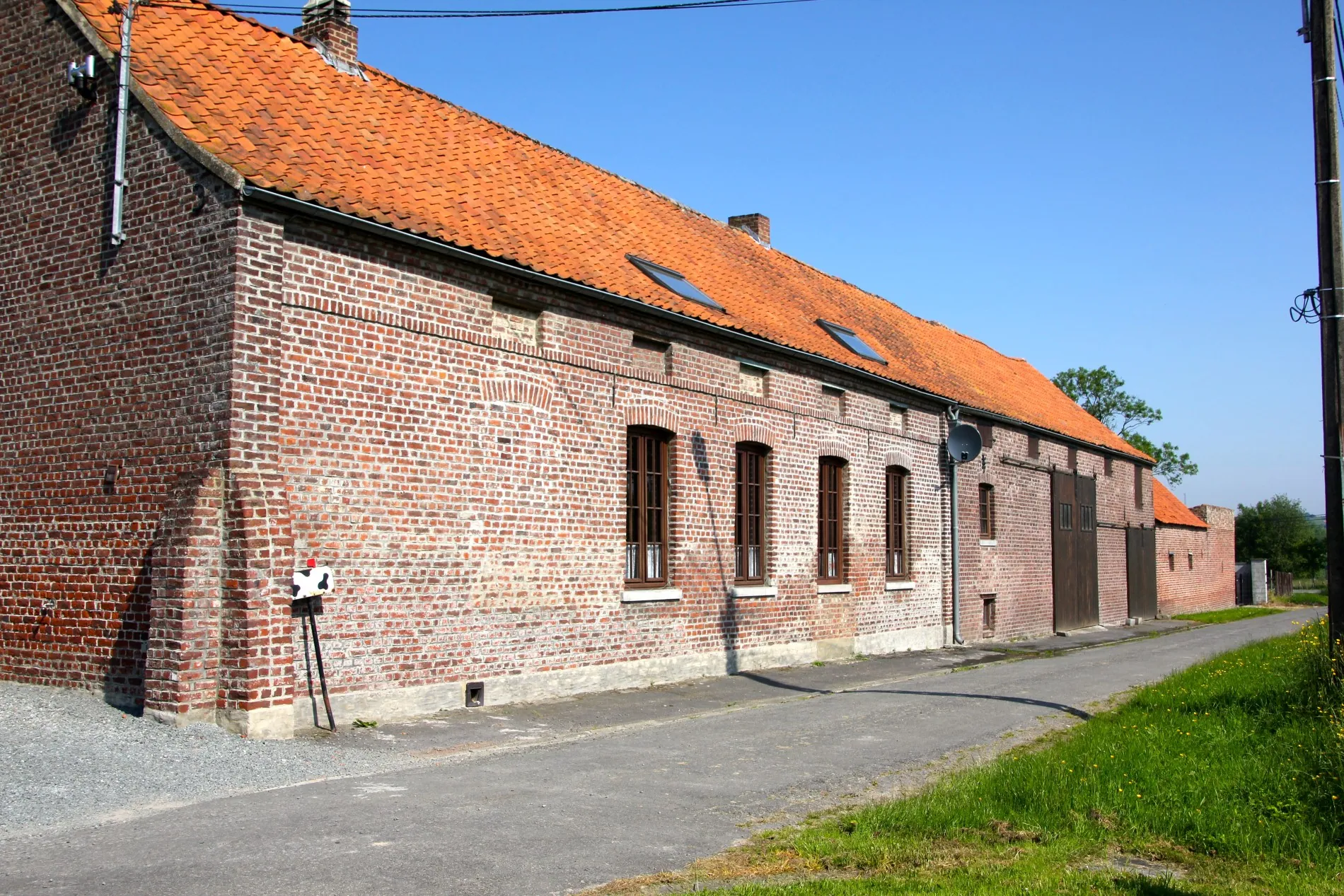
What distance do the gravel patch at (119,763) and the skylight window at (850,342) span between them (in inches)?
505

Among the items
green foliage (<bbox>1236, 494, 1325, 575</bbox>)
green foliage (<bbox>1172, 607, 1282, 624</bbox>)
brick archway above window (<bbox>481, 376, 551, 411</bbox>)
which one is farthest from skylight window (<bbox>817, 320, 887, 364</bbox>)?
green foliage (<bbox>1236, 494, 1325, 575</bbox>)

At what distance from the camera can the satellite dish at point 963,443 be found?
21062 millimetres

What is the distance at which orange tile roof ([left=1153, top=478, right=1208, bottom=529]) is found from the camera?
37906 mm

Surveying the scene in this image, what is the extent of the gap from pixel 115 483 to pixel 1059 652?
1623 centimetres

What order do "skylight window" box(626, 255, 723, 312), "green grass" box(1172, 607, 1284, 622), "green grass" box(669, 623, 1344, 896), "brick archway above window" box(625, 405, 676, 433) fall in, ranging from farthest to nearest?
1. "green grass" box(1172, 607, 1284, 622)
2. "skylight window" box(626, 255, 723, 312)
3. "brick archway above window" box(625, 405, 676, 433)
4. "green grass" box(669, 623, 1344, 896)

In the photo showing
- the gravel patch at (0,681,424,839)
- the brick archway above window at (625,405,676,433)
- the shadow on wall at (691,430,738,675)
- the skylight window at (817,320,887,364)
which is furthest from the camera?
the skylight window at (817,320,887,364)

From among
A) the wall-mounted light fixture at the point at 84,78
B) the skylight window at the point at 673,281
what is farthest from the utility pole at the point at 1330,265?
the wall-mounted light fixture at the point at 84,78

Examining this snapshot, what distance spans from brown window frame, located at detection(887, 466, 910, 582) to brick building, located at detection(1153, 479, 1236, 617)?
18.5m

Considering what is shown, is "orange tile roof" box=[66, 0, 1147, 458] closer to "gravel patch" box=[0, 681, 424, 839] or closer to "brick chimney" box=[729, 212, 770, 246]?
"brick chimney" box=[729, 212, 770, 246]

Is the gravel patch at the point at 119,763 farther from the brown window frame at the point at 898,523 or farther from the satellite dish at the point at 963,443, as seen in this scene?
the satellite dish at the point at 963,443

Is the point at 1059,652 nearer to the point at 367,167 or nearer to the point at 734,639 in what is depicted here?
the point at 734,639

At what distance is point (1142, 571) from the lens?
33.6 meters

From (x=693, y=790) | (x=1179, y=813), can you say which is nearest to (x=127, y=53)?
(x=693, y=790)

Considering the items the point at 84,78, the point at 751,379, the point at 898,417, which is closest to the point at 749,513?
the point at 751,379
